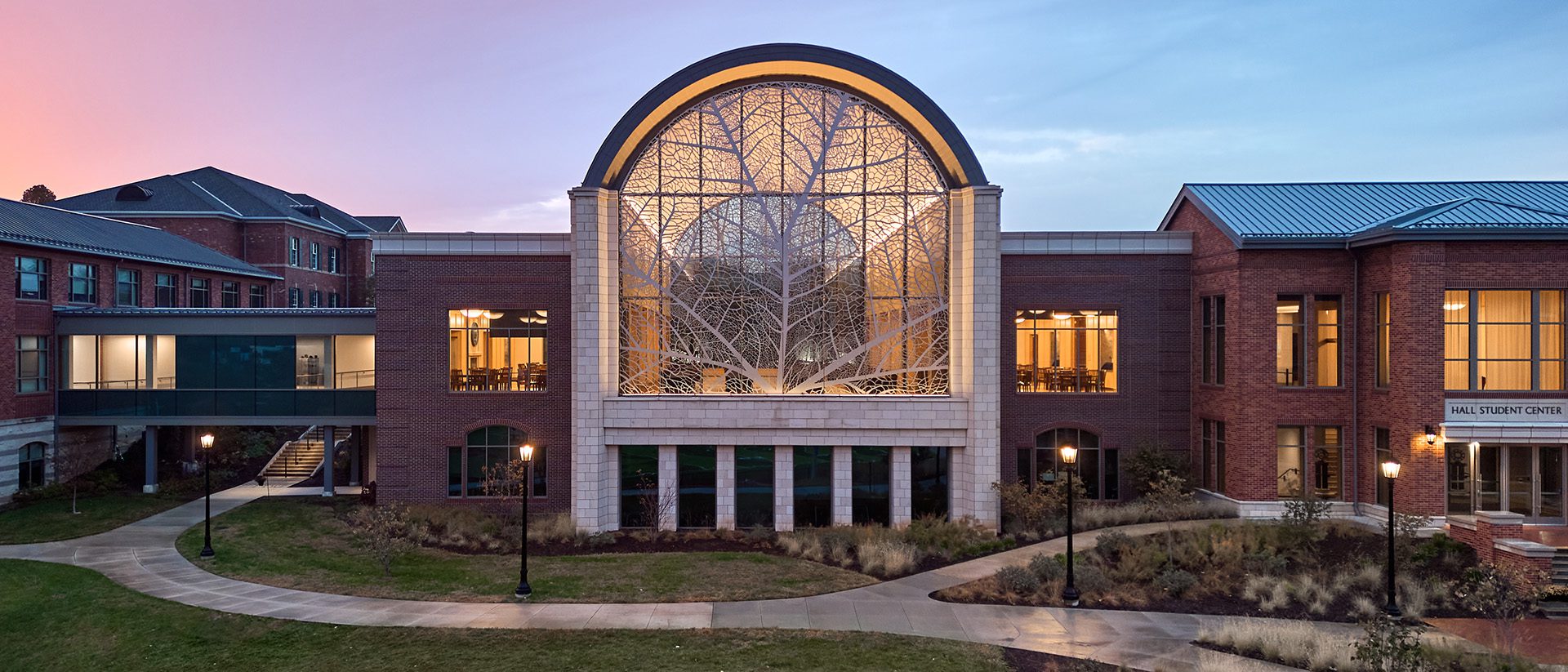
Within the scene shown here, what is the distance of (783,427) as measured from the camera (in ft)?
78.3

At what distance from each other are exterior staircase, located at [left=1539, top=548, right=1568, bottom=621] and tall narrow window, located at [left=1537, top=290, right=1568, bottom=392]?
19.7 feet

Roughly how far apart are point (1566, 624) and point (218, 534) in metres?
31.2

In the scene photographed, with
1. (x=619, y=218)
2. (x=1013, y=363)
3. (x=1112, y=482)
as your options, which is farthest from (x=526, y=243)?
(x=1112, y=482)

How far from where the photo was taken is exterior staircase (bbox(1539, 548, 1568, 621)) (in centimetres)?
1631

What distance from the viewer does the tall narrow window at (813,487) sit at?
2436cm

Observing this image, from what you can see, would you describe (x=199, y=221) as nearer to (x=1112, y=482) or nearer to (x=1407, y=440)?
(x=1112, y=482)

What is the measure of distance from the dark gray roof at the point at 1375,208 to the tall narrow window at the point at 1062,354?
5.01 m

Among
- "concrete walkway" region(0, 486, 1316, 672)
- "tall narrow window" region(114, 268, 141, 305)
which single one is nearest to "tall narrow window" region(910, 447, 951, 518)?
"concrete walkway" region(0, 486, 1316, 672)

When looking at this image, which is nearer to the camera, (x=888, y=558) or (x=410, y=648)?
(x=410, y=648)

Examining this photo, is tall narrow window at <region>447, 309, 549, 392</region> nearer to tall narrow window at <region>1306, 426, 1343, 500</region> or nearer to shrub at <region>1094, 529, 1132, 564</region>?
shrub at <region>1094, 529, 1132, 564</region>

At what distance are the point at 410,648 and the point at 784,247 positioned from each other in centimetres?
1405

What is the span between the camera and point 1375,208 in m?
25.3

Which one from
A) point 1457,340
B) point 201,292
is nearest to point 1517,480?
point 1457,340

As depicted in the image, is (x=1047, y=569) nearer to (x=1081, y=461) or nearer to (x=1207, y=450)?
(x=1081, y=461)
